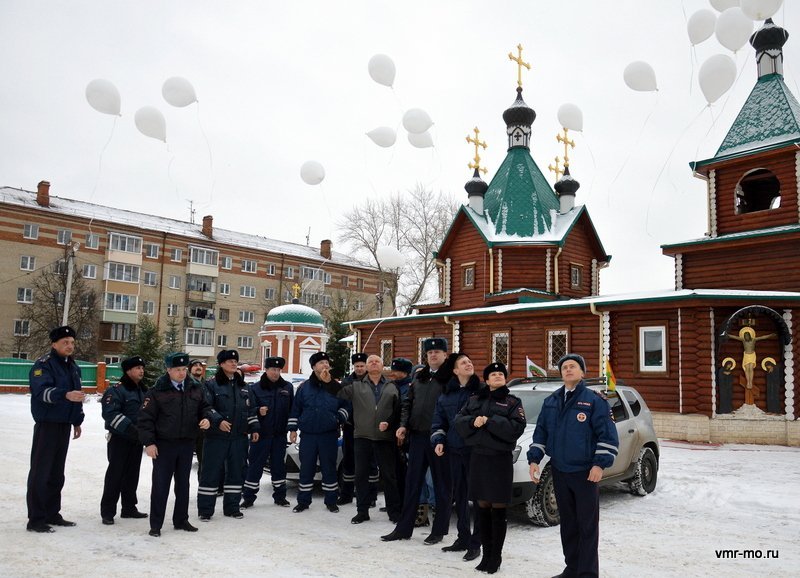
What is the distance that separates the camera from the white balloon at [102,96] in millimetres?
10008

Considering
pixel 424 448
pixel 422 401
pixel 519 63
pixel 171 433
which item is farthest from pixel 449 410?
pixel 519 63

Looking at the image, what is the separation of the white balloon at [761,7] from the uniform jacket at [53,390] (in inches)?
408

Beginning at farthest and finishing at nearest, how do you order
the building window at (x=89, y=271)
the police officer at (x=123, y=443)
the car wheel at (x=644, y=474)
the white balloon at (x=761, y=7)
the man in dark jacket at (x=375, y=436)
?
the building window at (x=89, y=271) → the white balloon at (x=761, y=7) → the car wheel at (x=644, y=474) → the man in dark jacket at (x=375, y=436) → the police officer at (x=123, y=443)

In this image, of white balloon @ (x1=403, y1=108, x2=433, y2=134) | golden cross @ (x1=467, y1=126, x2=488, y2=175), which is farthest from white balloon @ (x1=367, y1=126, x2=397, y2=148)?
golden cross @ (x1=467, y1=126, x2=488, y2=175)

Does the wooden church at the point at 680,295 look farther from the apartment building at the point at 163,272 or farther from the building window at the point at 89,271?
the building window at the point at 89,271

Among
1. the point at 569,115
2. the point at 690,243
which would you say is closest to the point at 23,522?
the point at 569,115

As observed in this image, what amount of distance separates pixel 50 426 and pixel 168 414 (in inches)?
49.1

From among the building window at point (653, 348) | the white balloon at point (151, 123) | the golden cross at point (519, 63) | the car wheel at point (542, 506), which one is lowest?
the car wheel at point (542, 506)

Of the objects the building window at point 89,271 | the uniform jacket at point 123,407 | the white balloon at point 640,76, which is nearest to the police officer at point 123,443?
the uniform jacket at point 123,407

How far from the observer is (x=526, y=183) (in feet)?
86.6

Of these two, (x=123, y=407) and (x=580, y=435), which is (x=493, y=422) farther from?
(x=123, y=407)

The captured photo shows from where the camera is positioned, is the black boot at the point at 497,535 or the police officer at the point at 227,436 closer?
the black boot at the point at 497,535

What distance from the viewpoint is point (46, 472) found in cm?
658

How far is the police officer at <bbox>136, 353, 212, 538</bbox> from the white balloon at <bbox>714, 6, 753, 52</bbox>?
368 inches
